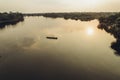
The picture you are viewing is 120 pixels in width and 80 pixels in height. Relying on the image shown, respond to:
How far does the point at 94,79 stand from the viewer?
104 feet

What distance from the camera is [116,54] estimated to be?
45656mm

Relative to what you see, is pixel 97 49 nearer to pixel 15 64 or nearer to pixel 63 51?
pixel 63 51

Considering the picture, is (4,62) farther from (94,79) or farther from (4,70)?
(94,79)

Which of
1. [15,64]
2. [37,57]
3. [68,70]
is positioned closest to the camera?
[68,70]

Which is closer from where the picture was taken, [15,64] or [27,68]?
[27,68]

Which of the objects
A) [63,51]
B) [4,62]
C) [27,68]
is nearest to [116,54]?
[63,51]

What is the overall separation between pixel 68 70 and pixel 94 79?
5754 mm

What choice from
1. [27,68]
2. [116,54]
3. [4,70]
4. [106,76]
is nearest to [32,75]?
[27,68]

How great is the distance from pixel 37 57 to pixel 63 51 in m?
8.04

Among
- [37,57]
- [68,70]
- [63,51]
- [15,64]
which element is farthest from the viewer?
[63,51]

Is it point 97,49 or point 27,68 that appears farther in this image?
point 97,49

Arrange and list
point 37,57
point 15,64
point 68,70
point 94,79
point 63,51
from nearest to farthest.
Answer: point 94,79 → point 68,70 → point 15,64 → point 37,57 → point 63,51

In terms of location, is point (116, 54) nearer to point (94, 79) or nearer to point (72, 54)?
point (72, 54)

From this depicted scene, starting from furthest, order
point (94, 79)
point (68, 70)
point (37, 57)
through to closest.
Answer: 1. point (37, 57)
2. point (68, 70)
3. point (94, 79)
